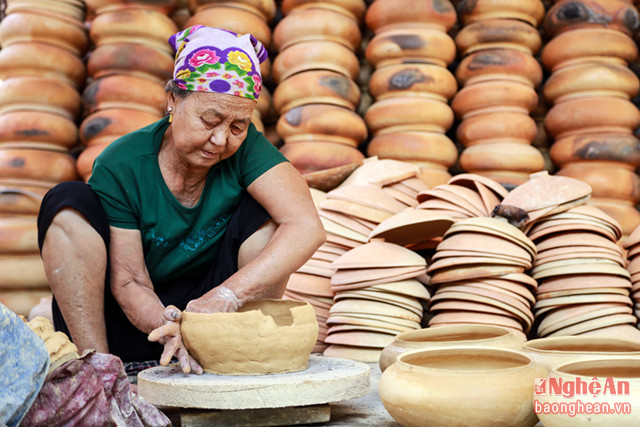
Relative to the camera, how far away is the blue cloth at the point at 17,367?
48.1 inches

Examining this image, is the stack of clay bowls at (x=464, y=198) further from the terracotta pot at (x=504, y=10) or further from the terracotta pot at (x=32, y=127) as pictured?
the terracotta pot at (x=32, y=127)

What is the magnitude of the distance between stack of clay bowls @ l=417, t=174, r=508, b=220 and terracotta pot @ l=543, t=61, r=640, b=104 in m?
1.14

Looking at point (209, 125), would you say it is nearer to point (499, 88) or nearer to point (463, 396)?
point (463, 396)

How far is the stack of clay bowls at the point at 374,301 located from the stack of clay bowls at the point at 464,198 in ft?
1.20

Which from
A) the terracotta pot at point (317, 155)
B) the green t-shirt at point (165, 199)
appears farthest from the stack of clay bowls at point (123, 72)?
the green t-shirt at point (165, 199)

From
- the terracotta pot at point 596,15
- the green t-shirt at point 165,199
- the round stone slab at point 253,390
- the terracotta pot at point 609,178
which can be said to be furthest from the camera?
the terracotta pot at point 596,15

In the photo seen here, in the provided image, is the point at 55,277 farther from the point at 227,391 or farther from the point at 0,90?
the point at 0,90

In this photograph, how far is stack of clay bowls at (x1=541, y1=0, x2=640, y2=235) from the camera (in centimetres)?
364

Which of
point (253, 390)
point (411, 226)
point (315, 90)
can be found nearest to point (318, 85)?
point (315, 90)

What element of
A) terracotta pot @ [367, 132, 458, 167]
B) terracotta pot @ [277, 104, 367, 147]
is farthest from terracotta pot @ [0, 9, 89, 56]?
terracotta pot @ [367, 132, 458, 167]

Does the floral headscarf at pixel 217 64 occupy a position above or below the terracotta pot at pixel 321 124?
above

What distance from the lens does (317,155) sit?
3688 millimetres

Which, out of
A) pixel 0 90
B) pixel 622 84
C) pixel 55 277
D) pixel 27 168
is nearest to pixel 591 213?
pixel 622 84

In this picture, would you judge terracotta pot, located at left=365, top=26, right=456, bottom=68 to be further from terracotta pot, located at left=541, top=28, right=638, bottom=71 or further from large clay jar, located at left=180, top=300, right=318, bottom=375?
large clay jar, located at left=180, top=300, right=318, bottom=375
